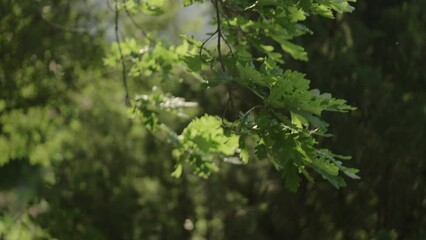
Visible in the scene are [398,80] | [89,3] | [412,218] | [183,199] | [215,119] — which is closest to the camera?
[215,119]

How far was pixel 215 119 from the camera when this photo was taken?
2.91 m

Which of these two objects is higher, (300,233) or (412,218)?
(412,218)

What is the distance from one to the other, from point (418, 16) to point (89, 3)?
4.24 metres

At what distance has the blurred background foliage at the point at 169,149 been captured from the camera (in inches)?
224

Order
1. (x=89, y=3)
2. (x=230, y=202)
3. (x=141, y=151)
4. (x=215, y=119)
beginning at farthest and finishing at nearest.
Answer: (x=89, y=3) < (x=141, y=151) < (x=230, y=202) < (x=215, y=119)

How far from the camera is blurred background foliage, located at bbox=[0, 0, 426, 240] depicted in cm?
568

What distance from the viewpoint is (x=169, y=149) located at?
7.92 metres

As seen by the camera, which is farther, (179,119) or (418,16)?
(179,119)

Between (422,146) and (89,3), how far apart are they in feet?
15.4

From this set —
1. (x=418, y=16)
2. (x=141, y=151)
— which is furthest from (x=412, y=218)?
(x=141, y=151)

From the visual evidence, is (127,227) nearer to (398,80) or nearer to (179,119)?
(179,119)

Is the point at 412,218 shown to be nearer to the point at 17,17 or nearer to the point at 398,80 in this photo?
the point at 398,80

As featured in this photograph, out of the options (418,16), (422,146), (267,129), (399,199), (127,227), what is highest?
(267,129)

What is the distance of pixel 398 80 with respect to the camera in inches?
230
